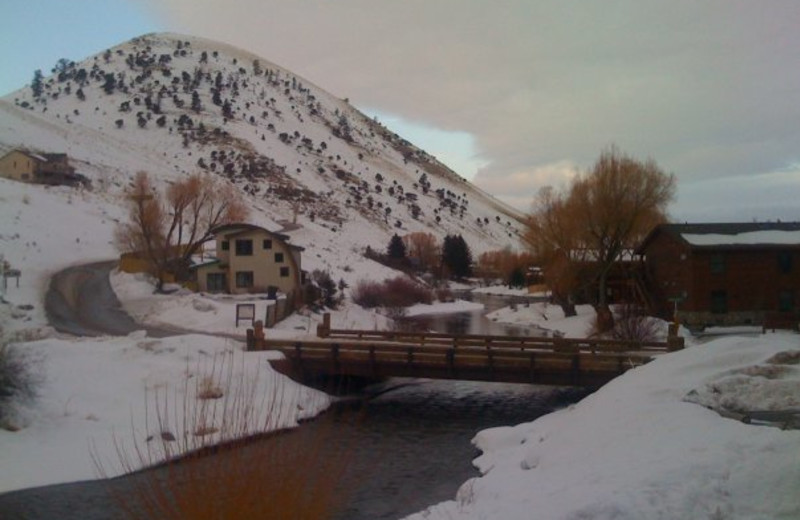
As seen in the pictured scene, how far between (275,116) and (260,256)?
13028cm

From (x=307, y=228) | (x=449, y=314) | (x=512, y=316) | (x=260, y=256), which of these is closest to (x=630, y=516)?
(x=260, y=256)

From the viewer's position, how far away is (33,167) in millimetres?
82125

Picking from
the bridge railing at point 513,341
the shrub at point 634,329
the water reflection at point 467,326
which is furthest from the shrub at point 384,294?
the shrub at point 634,329

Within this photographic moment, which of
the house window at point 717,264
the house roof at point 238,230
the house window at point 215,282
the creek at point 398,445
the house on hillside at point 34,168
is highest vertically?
the house on hillside at point 34,168

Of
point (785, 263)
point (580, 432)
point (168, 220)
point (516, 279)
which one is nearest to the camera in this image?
point (580, 432)

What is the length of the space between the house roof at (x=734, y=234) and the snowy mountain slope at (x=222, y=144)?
45.2 m

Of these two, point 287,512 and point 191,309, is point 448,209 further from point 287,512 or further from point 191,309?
point 287,512

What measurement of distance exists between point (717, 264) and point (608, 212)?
7.26 meters

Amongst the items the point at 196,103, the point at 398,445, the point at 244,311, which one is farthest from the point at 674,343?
the point at 196,103

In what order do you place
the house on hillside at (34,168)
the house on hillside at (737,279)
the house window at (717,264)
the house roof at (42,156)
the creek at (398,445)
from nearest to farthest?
the creek at (398,445) < the house on hillside at (737,279) < the house window at (717,264) < the house on hillside at (34,168) < the house roof at (42,156)

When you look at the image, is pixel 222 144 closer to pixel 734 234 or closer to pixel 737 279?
pixel 734 234

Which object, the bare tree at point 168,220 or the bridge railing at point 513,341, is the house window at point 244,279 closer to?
the bare tree at point 168,220

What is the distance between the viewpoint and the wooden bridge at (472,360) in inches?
991

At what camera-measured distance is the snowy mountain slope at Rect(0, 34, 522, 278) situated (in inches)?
4267
